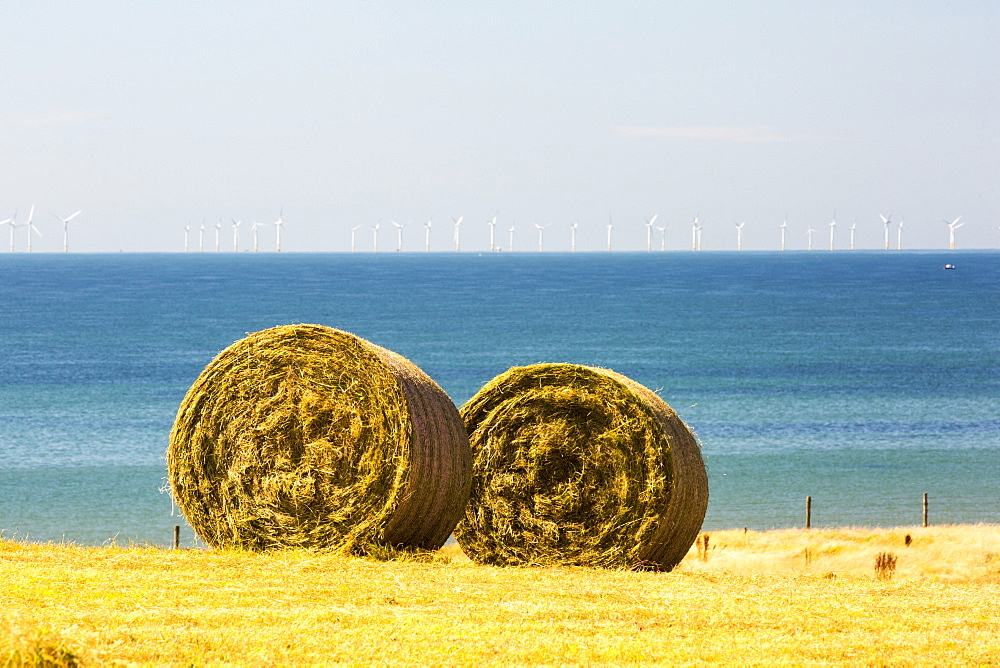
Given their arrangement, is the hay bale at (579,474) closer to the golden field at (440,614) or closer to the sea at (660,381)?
the golden field at (440,614)

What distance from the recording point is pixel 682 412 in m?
64.0

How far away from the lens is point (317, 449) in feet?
51.2

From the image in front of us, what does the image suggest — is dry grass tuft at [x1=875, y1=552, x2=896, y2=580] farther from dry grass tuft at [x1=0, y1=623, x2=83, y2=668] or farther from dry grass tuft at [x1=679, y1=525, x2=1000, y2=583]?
dry grass tuft at [x1=0, y1=623, x2=83, y2=668]

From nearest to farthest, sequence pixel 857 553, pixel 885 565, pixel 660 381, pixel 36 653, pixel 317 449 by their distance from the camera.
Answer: pixel 36 653
pixel 317 449
pixel 885 565
pixel 857 553
pixel 660 381

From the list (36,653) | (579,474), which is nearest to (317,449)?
(579,474)

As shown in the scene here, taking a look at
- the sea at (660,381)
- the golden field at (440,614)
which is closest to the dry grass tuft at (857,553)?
the golden field at (440,614)

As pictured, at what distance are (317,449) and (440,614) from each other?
5.09 metres

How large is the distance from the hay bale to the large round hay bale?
133 centimetres

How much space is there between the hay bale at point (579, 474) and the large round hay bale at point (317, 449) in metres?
1.33

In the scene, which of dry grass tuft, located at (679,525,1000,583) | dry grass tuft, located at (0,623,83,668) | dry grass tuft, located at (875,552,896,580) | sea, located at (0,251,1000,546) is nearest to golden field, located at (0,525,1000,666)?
dry grass tuft, located at (0,623,83,668)

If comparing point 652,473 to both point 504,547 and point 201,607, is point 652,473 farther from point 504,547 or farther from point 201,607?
point 201,607

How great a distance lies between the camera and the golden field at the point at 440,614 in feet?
30.7

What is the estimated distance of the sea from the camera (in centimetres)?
4156

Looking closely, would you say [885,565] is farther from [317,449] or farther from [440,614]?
[440,614]
